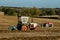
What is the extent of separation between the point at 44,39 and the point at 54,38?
983 mm

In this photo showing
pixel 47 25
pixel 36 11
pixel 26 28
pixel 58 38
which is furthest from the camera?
pixel 36 11

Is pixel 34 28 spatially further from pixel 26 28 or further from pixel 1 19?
pixel 1 19

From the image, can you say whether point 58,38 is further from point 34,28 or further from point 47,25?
point 47,25

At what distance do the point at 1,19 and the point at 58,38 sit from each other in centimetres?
2723

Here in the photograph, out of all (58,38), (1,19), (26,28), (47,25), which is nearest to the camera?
(58,38)

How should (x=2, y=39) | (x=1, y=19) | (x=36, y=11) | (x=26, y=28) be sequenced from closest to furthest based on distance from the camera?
(x=2, y=39), (x=26, y=28), (x=1, y=19), (x=36, y=11)

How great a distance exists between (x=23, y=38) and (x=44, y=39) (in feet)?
5.52

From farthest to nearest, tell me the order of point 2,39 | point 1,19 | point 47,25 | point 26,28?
point 1,19 → point 47,25 → point 26,28 → point 2,39

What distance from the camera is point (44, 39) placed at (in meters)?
17.3

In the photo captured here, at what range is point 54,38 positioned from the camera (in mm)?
17828

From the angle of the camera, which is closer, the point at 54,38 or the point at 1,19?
the point at 54,38

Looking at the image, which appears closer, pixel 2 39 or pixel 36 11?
pixel 2 39

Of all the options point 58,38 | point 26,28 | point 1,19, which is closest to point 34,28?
point 26,28

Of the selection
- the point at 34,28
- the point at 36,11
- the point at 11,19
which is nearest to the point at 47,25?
the point at 34,28
